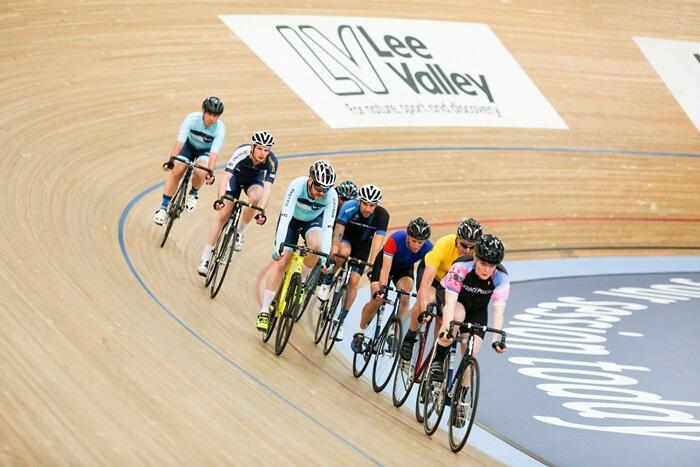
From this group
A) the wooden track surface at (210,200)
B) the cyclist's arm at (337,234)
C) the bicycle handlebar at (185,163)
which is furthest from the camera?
the bicycle handlebar at (185,163)

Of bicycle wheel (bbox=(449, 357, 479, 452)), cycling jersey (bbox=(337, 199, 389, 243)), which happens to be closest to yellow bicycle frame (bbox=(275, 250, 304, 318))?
cycling jersey (bbox=(337, 199, 389, 243))

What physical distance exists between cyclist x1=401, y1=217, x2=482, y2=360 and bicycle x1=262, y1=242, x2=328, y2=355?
2.07 ft

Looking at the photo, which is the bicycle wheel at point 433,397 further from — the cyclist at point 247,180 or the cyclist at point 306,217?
the cyclist at point 247,180

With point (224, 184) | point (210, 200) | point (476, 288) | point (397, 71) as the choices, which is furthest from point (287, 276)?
point (397, 71)

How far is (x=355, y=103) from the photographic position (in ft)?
37.3

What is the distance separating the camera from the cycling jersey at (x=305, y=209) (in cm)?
610

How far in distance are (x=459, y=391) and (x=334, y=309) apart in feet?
5.17

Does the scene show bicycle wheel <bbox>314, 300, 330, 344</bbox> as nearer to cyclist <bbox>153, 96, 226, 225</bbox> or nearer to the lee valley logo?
cyclist <bbox>153, 96, 226, 225</bbox>

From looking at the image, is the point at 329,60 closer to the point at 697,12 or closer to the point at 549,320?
the point at 549,320

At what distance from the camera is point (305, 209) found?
6.43m

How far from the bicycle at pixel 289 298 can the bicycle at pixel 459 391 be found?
933 mm

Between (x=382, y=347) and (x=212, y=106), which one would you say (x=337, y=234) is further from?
(x=212, y=106)

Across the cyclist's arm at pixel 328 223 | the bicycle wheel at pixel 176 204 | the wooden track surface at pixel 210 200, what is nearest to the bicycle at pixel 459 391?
the wooden track surface at pixel 210 200

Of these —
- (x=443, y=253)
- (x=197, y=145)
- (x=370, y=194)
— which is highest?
(x=197, y=145)
